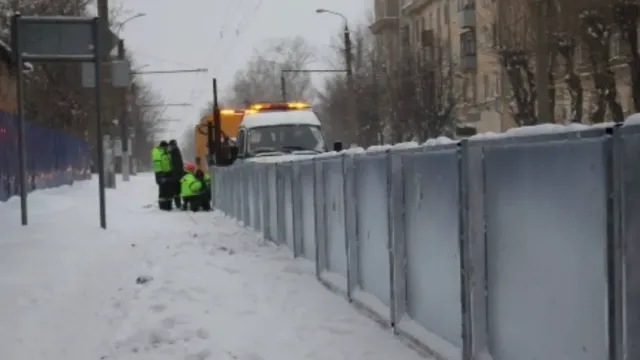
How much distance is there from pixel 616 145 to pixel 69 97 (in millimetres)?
41196

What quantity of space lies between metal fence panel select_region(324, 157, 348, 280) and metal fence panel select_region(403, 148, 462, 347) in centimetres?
215

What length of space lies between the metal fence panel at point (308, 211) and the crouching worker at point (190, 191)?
12211 millimetres

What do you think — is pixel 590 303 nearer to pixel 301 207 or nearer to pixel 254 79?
pixel 301 207

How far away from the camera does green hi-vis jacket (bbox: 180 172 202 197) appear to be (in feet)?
76.2

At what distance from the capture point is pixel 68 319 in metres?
7.36

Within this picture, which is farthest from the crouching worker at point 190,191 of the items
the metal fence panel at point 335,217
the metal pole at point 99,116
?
the metal fence panel at point 335,217

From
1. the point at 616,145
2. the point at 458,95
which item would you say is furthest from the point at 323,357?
the point at 458,95

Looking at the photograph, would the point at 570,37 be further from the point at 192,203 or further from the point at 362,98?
the point at 362,98

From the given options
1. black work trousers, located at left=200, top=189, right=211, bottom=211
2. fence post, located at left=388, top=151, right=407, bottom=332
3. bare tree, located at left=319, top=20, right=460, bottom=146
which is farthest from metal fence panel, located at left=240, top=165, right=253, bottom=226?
bare tree, located at left=319, top=20, right=460, bottom=146

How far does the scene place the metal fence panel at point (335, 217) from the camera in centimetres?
872

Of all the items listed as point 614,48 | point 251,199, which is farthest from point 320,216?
point 614,48

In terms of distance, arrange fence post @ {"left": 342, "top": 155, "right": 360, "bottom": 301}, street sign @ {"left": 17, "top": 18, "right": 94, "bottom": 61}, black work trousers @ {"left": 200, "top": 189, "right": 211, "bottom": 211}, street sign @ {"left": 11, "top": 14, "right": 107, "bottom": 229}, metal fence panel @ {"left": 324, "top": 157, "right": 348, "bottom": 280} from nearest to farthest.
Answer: fence post @ {"left": 342, "top": 155, "right": 360, "bottom": 301}
metal fence panel @ {"left": 324, "top": 157, "right": 348, "bottom": 280}
street sign @ {"left": 11, "top": 14, "right": 107, "bottom": 229}
street sign @ {"left": 17, "top": 18, "right": 94, "bottom": 61}
black work trousers @ {"left": 200, "top": 189, "right": 211, "bottom": 211}

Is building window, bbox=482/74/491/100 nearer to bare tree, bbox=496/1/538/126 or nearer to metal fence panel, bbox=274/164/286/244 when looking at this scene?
bare tree, bbox=496/1/538/126

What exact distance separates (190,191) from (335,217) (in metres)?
14.6
